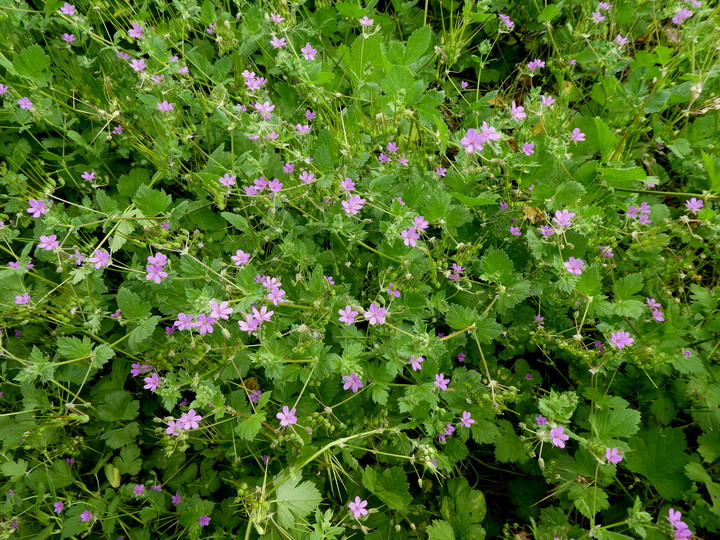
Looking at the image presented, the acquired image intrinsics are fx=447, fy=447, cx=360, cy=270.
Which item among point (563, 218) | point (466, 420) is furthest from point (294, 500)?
point (563, 218)

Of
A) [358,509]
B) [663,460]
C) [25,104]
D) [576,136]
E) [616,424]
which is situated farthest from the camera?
[25,104]

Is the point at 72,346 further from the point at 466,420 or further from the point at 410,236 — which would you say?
the point at 466,420

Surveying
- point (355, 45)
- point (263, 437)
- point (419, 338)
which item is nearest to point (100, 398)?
point (263, 437)

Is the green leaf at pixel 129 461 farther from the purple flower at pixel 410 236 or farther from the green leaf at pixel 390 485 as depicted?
the purple flower at pixel 410 236

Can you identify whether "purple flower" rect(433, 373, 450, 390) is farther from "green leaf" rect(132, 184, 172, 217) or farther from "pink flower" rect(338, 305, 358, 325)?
"green leaf" rect(132, 184, 172, 217)

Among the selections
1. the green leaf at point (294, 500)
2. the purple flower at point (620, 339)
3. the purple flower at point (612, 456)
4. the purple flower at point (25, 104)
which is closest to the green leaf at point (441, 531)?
the green leaf at point (294, 500)

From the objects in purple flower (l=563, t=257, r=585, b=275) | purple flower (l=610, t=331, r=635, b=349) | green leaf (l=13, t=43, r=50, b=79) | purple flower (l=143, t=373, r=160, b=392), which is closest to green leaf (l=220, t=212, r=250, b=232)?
purple flower (l=143, t=373, r=160, b=392)

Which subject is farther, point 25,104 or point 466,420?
point 25,104
